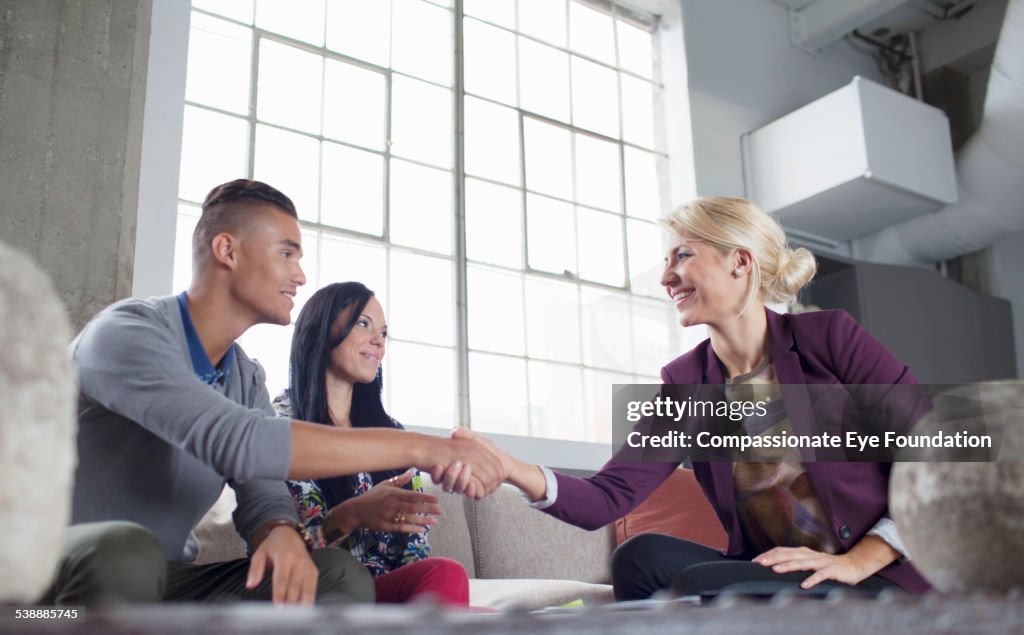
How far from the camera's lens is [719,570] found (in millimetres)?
1742

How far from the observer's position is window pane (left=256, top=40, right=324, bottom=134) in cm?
409

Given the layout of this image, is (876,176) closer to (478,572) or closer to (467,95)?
(467,95)

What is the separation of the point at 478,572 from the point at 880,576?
5.09 ft

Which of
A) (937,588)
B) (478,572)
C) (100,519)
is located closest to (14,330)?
(937,588)

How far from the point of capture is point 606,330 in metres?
4.87

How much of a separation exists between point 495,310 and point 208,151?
141 centimetres

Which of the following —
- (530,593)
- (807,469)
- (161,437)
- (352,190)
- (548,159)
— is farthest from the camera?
(548,159)

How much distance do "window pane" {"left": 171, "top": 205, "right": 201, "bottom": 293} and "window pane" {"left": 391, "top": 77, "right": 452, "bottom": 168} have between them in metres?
1.03

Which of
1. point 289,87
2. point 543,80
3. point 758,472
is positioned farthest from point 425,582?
point 543,80

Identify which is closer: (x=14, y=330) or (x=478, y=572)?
(x=14, y=330)

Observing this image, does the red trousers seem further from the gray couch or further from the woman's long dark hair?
the gray couch

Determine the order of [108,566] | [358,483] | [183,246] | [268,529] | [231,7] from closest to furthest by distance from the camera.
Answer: [108,566]
[268,529]
[358,483]
[183,246]
[231,7]

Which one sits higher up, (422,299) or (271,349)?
(422,299)

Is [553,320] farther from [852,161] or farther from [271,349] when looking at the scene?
[852,161]
